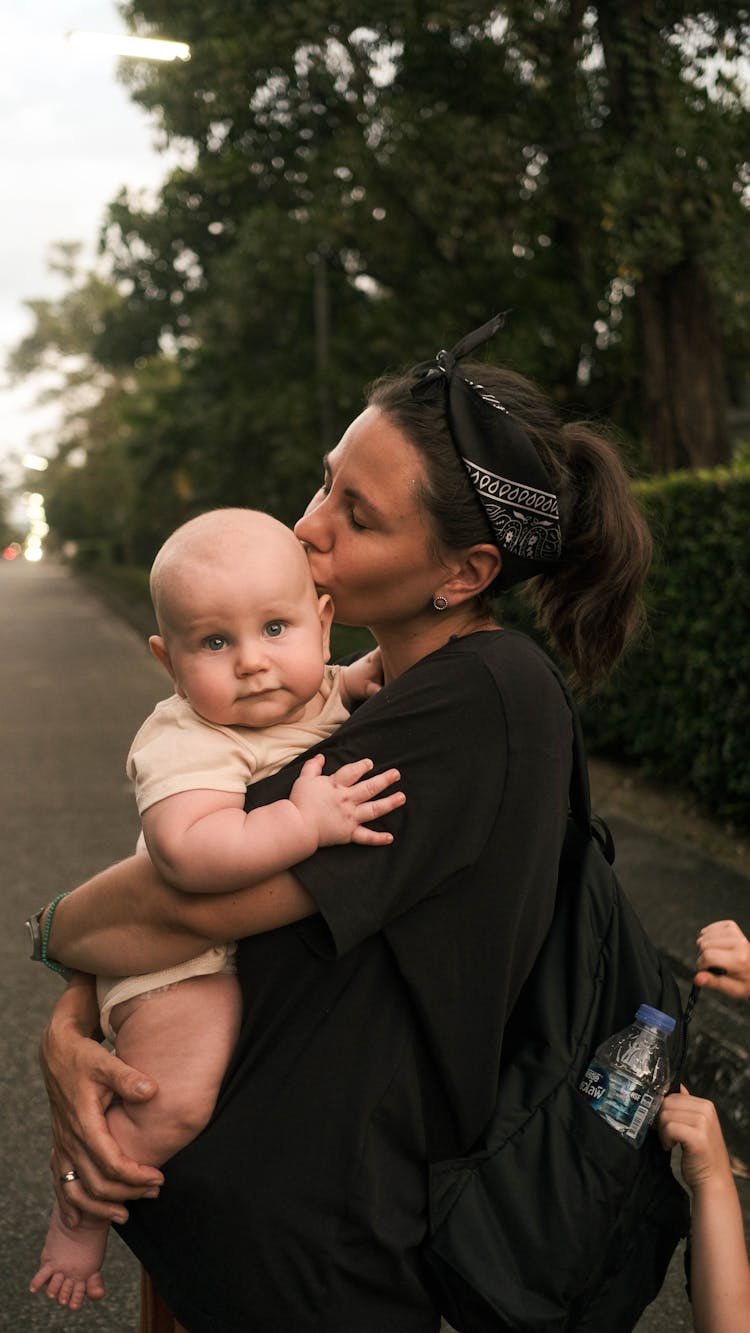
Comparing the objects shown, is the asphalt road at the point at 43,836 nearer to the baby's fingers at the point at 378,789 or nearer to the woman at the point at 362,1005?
the woman at the point at 362,1005

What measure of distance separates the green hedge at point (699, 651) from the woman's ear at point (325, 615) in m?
4.53

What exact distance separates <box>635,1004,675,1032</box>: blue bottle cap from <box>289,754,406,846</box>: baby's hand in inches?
17.4

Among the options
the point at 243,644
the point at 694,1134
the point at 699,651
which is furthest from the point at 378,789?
the point at 699,651

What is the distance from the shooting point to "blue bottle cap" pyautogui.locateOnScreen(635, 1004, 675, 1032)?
5.86 ft

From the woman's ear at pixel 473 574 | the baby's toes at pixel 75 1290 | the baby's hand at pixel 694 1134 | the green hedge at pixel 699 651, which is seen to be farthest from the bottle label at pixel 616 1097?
the green hedge at pixel 699 651

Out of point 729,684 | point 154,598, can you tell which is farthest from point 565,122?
point 154,598

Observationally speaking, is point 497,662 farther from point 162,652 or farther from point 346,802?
point 162,652

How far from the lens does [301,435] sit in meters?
17.5

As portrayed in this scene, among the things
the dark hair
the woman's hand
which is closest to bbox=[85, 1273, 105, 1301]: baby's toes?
the woman's hand

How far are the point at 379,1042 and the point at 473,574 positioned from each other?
657mm

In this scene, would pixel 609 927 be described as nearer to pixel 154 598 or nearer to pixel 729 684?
pixel 154 598

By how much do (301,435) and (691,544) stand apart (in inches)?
434

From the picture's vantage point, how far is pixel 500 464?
1854 millimetres

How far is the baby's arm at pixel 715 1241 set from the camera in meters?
1.92
